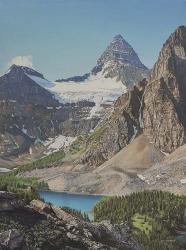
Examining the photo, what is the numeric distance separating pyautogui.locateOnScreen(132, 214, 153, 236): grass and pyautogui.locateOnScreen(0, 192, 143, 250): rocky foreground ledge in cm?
6398

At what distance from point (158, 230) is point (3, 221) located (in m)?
76.5

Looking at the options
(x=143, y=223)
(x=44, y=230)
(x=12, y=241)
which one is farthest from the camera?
(x=143, y=223)

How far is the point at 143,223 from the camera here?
14488 cm

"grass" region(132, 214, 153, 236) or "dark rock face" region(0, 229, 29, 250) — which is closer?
"dark rock face" region(0, 229, 29, 250)

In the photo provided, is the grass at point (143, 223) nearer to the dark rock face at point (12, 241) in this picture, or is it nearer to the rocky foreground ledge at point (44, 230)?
the rocky foreground ledge at point (44, 230)

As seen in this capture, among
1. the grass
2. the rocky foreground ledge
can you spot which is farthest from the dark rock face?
the grass

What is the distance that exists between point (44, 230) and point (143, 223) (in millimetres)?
82582

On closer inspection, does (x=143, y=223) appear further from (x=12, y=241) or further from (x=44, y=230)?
(x=12, y=241)

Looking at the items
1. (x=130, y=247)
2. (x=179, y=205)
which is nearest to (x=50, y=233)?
(x=130, y=247)

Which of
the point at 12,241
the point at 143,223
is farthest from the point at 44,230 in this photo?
the point at 143,223

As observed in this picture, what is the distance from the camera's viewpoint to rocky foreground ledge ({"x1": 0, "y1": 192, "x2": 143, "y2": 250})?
205 ft

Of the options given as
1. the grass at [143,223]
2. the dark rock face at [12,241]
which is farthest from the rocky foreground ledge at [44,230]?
the grass at [143,223]

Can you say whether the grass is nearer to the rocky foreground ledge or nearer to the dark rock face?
the rocky foreground ledge

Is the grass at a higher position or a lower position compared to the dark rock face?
lower
